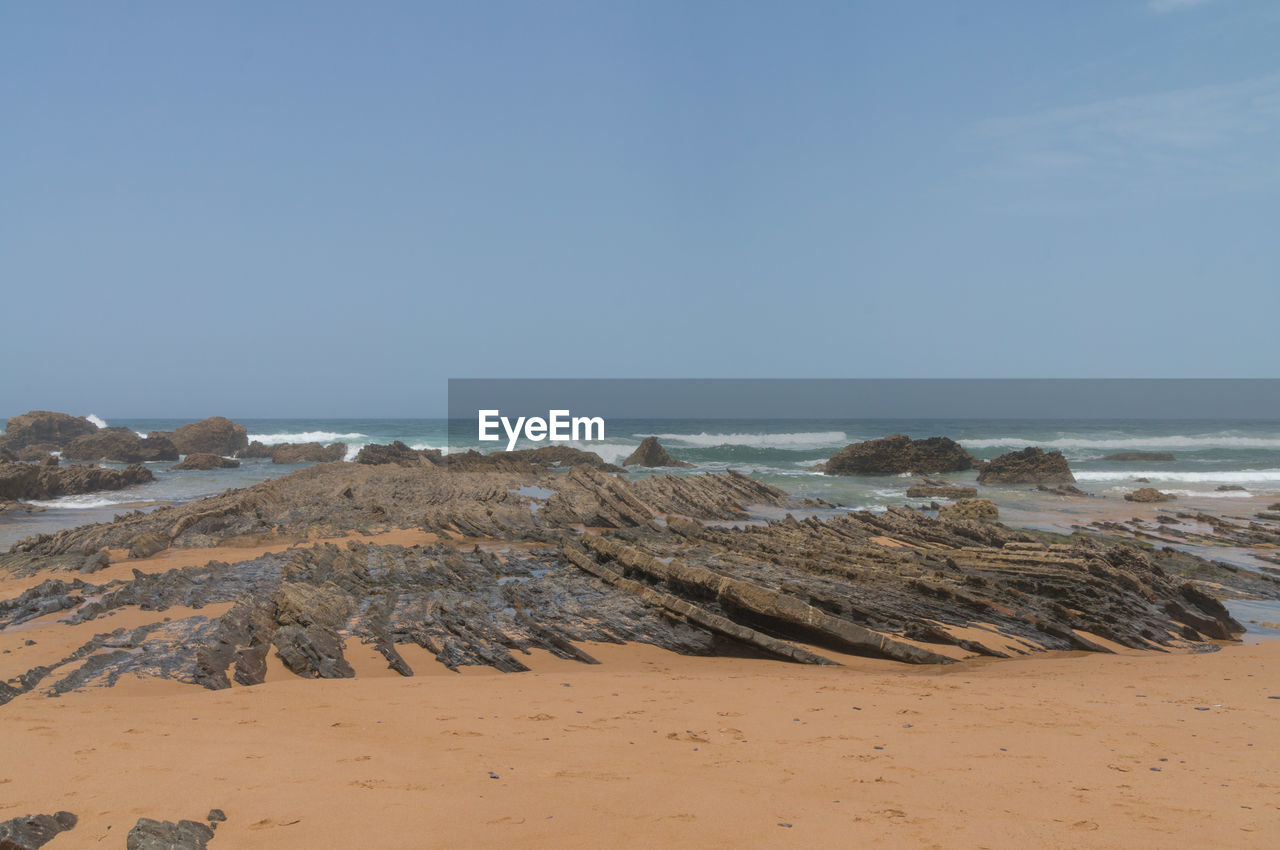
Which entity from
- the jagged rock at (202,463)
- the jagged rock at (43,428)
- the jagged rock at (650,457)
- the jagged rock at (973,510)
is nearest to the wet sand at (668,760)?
the jagged rock at (973,510)

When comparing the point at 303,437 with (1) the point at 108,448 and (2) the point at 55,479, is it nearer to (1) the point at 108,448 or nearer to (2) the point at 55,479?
(1) the point at 108,448

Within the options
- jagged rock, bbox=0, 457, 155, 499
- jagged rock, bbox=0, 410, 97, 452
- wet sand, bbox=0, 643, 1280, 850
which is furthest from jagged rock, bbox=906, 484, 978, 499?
jagged rock, bbox=0, 410, 97, 452

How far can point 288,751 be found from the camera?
5289 millimetres

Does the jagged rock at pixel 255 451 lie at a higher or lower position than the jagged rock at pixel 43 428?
lower

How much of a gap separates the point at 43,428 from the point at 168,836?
2857 inches

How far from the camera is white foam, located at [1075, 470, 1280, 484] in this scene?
129ft

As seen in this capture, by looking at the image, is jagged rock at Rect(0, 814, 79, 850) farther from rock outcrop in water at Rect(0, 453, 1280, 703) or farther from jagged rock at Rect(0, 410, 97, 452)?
jagged rock at Rect(0, 410, 97, 452)

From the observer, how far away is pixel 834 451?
220 feet

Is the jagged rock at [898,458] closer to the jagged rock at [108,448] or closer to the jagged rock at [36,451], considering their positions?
the jagged rock at [108,448]

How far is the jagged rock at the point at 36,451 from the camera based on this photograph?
49312 mm

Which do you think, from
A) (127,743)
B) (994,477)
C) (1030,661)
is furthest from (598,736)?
(994,477)

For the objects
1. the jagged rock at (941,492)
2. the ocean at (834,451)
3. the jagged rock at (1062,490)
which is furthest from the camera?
the jagged rock at (1062,490)

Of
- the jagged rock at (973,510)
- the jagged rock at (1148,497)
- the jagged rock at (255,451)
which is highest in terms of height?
the jagged rock at (973,510)

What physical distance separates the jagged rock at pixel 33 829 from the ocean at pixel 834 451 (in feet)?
70.1
